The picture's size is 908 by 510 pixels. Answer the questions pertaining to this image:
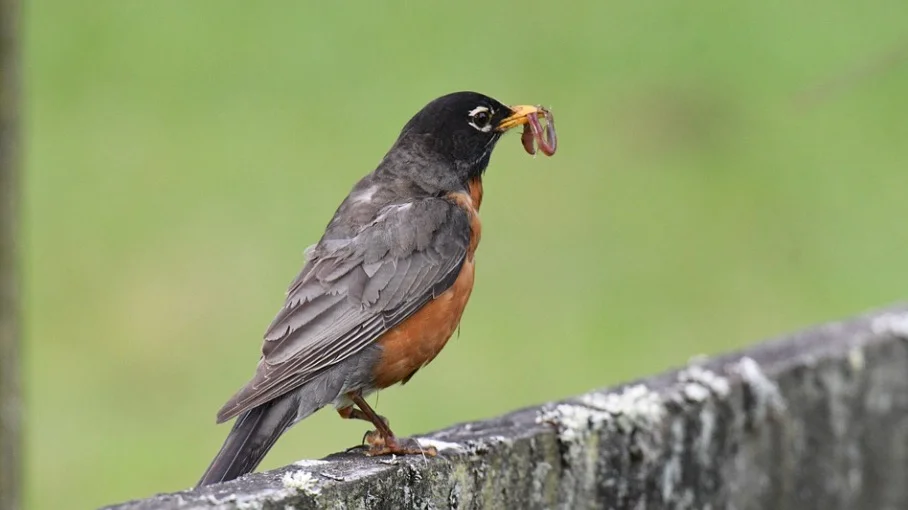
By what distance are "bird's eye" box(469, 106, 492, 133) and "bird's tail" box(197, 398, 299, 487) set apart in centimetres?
147

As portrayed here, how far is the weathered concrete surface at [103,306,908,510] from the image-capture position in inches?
147

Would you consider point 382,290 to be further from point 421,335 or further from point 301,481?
point 301,481

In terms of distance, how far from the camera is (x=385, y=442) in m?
4.06

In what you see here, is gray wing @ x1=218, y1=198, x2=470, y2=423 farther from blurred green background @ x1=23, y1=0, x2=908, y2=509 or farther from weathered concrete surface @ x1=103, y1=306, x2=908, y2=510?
blurred green background @ x1=23, y1=0, x2=908, y2=509

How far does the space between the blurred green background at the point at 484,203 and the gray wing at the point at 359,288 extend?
2.74m

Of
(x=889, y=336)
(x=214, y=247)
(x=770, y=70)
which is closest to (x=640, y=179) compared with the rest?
(x=770, y=70)

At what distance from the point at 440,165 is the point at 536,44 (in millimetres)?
5465

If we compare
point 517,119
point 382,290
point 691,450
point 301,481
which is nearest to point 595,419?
point 691,450

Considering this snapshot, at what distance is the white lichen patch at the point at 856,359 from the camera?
5.04 meters

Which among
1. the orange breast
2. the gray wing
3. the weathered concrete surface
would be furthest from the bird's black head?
the weathered concrete surface

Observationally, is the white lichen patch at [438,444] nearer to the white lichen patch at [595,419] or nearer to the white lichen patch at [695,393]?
the white lichen patch at [595,419]

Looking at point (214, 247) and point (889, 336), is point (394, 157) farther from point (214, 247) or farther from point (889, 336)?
point (214, 247)

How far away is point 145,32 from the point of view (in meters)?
10.0

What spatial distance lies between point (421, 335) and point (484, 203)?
199 inches
